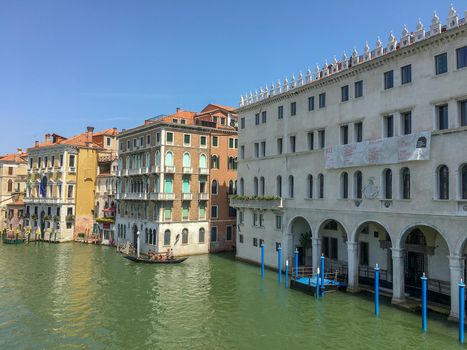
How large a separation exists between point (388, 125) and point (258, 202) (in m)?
13.0

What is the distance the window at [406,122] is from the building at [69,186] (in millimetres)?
38560

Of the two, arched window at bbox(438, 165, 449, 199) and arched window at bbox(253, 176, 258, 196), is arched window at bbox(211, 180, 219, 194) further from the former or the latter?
arched window at bbox(438, 165, 449, 199)

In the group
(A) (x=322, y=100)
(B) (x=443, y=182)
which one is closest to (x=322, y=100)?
(A) (x=322, y=100)

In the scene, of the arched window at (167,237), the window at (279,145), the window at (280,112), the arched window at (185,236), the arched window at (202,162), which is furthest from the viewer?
the arched window at (202,162)

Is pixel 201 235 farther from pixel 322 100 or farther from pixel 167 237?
pixel 322 100

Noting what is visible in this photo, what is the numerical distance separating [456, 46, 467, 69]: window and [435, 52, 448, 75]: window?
2.09 ft

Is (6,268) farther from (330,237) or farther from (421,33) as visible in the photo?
(421,33)

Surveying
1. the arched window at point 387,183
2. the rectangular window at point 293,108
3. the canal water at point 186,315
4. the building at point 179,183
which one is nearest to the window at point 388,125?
the arched window at point 387,183

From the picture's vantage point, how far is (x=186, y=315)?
2155cm

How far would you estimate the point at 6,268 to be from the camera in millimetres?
33219

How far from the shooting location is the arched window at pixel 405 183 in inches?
863

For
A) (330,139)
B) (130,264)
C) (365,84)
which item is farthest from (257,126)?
(130,264)

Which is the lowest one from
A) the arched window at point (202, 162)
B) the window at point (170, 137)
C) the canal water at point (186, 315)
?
the canal water at point (186, 315)

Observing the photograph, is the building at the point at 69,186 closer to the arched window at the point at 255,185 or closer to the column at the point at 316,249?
the arched window at the point at 255,185
